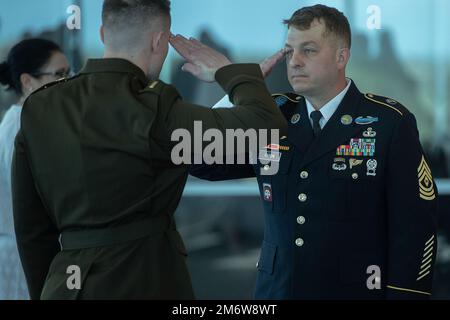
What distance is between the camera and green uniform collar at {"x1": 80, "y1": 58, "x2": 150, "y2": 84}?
206 cm

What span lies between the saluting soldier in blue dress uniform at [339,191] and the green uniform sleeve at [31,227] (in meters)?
0.64

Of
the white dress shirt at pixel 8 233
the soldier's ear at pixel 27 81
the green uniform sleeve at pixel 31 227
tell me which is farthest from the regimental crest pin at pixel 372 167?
the soldier's ear at pixel 27 81

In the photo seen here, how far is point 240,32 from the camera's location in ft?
15.8

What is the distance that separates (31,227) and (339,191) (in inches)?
37.2

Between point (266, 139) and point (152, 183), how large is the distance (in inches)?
12.7

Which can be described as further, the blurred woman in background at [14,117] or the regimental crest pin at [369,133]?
the blurred woman in background at [14,117]

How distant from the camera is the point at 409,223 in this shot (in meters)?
2.46

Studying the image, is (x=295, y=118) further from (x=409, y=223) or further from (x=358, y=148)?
(x=409, y=223)

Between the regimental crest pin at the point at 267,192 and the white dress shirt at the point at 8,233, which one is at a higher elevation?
the regimental crest pin at the point at 267,192

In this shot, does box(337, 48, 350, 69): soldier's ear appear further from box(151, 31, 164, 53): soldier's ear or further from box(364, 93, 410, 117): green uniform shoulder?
box(151, 31, 164, 53): soldier's ear

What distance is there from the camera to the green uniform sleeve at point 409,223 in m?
2.47

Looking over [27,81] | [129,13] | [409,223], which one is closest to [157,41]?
[129,13]

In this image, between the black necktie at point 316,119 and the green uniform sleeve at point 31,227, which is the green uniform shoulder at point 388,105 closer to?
the black necktie at point 316,119

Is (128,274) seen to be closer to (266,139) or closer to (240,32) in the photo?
(266,139)
